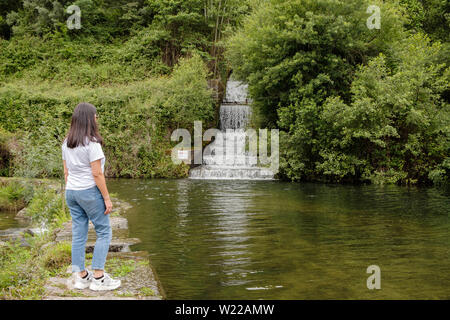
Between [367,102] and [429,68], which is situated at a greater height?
[429,68]

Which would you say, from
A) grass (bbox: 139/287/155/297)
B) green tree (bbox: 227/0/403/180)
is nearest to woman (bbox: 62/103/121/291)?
grass (bbox: 139/287/155/297)

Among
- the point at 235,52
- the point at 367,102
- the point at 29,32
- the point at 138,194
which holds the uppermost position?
the point at 29,32

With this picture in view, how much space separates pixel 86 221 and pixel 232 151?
17.1m

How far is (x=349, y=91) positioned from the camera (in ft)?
58.4

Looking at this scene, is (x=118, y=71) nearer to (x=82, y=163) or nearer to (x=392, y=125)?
(x=392, y=125)

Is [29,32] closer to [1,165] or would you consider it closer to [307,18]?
[1,165]

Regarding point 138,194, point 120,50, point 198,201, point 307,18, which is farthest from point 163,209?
point 120,50

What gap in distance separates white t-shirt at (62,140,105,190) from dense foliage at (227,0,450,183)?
13090 mm

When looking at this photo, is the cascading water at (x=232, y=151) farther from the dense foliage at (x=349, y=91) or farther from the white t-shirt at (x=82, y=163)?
the white t-shirt at (x=82, y=163)

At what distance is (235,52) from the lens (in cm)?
2108

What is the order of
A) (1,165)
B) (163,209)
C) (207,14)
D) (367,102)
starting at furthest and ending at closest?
(207,14)
(1,165)
(367,102)
(163,209)

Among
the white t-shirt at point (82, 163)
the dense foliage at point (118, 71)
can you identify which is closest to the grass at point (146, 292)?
the white t-shirt at point (82, 163)

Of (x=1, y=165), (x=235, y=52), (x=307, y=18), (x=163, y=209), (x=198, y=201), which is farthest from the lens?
(x=235, y=52)

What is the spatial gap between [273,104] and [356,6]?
522 centimetres
